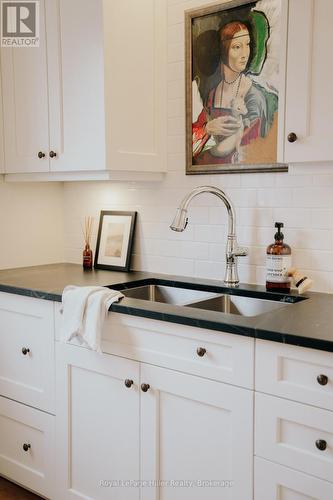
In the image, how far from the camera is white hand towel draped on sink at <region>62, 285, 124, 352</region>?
2.00 meters

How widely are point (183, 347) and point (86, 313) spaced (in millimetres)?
419

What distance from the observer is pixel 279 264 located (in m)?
2.22

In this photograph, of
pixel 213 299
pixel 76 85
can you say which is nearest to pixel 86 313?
pixel 213 299

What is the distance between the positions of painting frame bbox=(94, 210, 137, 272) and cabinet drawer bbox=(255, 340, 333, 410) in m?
1.30

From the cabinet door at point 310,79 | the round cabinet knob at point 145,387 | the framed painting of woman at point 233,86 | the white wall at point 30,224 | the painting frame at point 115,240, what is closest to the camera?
the cabinet door at point 310,79

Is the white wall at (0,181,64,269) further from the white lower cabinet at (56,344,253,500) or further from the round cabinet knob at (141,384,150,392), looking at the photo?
the round cabinet knob at (141,384,150,392)

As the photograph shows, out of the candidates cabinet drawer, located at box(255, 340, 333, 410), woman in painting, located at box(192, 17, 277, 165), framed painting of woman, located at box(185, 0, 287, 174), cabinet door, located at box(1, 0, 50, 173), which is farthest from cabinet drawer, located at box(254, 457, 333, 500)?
cabinet door, located at box(1, 0, 50, 173)

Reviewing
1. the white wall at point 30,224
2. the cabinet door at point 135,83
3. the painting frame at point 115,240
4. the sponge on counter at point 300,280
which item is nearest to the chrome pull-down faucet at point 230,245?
the sponge on counter at point 300,280

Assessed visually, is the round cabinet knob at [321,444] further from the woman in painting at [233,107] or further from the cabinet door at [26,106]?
the cabinet door at [26,106]

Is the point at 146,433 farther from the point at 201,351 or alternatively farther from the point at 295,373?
the point at 295,373

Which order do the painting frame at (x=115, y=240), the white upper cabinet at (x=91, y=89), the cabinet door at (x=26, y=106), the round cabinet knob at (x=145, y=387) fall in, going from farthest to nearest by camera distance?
the painting frame at (x=115, y=240) < the cabinet door at (x=26, y=106) < the white upper cabinet at (x=91, y=89) < the round cabinet knob at (x=145, y=387)

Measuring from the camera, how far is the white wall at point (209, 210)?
7.29 feet

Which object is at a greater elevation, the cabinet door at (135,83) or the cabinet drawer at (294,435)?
the cabinet door at (135,83)
